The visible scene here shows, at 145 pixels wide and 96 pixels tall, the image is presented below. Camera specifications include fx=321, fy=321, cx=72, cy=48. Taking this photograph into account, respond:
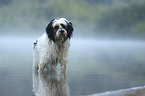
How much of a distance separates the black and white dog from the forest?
210 feet

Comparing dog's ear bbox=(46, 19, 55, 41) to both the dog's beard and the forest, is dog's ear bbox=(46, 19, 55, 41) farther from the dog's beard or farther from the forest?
the forest

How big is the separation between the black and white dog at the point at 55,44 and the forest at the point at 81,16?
64124mm

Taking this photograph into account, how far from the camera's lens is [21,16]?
9619 centimetres

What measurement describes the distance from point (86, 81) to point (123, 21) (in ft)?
251

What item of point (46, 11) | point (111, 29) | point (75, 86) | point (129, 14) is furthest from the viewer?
point (46, 11)

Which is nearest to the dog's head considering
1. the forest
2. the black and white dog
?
the black and white dog

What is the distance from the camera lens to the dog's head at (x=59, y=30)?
5969 millimetres

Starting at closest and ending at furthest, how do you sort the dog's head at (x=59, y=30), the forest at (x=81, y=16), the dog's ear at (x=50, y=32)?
the dog's head at (x=59, y=30) → the dog's ear at (x=50, y=32) → the forest at (x=81, y=16)

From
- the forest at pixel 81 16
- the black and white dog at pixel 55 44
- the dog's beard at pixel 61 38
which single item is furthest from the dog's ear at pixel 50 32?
the forest at pixel 81 16

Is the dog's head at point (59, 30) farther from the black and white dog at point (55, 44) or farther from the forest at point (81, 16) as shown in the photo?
the forest at point (81, 16)

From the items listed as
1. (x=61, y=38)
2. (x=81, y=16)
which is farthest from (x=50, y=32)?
(x=81, y=16)

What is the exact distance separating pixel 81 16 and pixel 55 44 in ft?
313

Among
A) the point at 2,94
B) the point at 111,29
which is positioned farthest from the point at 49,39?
the point at 111,29

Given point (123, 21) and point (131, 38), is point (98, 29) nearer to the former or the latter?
point (123, 21)
